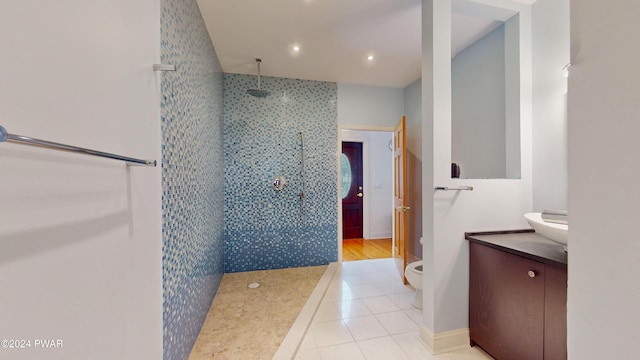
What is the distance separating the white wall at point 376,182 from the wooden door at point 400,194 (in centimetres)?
191

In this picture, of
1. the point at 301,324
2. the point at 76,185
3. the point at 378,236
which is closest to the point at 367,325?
the point at 301,324

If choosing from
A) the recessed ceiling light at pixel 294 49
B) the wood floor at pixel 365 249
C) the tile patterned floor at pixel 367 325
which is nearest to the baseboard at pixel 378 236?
the wood floor at pixel 365 249

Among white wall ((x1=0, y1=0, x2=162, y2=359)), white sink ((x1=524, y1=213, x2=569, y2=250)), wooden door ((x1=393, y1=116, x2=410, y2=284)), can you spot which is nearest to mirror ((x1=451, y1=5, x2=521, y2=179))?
wooden door ((x1=393, y1=116, x2=410, y2=284))

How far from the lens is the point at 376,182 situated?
17.6 ft

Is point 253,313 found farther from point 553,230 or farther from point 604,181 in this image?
point 604,181

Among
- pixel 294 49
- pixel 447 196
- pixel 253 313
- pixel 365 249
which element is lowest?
pixel 365 249

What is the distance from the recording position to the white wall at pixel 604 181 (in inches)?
15.8

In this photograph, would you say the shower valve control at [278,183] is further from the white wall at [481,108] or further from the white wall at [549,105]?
the white wall at [549,105]

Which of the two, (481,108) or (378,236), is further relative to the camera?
(378,236)

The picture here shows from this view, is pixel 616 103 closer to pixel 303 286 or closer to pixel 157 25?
pixel 157 25

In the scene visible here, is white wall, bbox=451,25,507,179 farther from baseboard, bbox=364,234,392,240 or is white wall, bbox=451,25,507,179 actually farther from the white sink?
baseboard, bbox=364,234,392,240

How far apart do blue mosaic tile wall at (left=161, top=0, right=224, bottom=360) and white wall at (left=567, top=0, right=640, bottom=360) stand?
4.71 feet

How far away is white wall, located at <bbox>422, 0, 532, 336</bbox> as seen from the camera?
66.8 inches

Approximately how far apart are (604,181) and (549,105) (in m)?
1.91
